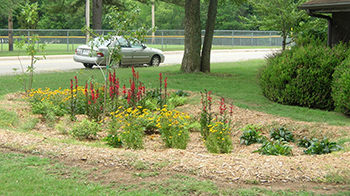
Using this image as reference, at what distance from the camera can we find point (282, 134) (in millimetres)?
7508

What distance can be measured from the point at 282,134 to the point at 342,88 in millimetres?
2246

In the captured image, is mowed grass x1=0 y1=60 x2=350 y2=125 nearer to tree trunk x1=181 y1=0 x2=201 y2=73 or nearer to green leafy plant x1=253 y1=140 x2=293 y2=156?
tree trunk x1=181 y1=0 x2=201 y2=73

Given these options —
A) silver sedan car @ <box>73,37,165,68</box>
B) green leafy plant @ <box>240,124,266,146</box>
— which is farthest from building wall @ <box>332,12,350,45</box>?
silver sedan car @ <box>73,37,165,68</box>

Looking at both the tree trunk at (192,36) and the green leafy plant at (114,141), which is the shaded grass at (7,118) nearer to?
the green leafy plant at (114,141)

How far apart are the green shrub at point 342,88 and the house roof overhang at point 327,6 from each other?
2084 mm

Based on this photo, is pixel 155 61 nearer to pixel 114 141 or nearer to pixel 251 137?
pixel 251 137

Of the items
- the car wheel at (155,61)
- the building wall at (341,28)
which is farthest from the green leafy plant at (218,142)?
the car wheel at (155,61)

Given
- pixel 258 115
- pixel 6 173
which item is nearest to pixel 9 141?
pixel 6 173

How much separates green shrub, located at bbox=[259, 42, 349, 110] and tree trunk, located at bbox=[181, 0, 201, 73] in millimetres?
→ 5687

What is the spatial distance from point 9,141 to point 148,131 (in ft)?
8.79

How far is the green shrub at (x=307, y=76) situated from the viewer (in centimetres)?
999

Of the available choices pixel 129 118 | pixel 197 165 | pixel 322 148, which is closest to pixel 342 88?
pixel 322 148

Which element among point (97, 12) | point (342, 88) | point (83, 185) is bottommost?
point (83, 185)

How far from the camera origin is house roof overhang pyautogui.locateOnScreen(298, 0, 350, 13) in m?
10.9
